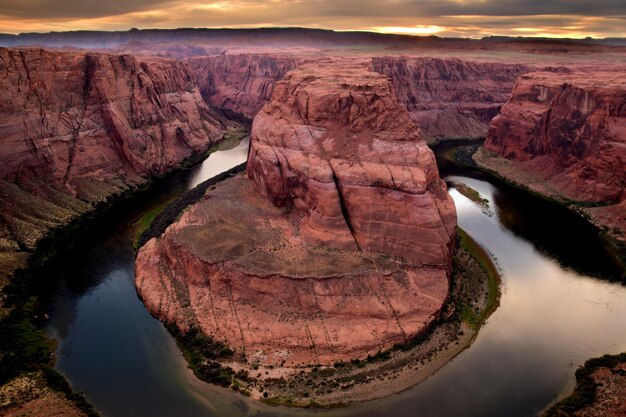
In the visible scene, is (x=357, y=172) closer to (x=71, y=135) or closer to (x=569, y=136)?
(x=71, y=135)

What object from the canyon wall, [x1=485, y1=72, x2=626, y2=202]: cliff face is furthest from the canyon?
the canyon wall

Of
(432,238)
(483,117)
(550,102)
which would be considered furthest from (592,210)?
(483,117)

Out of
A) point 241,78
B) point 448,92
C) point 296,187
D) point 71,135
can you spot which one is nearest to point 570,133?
point 448,92

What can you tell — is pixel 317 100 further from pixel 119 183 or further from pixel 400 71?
pixel 400 71

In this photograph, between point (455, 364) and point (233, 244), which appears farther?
point (233, 244)

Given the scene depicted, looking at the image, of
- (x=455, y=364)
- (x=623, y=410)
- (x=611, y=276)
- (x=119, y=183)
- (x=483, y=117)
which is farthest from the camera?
(x=483, y=117)

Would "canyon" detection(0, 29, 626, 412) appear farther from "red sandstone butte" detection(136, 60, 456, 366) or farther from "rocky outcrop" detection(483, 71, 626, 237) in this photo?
"rocky outcrop" detection(483, 71, 626, 237)
